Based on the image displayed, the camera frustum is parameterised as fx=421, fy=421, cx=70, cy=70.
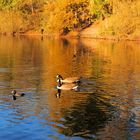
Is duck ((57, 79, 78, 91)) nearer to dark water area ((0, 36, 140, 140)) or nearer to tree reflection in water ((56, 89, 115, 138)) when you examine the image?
dark water area ((0, 36, 140, 140))

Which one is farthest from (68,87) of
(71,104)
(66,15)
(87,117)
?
(66,15)

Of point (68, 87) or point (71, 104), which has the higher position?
point (68, 87)

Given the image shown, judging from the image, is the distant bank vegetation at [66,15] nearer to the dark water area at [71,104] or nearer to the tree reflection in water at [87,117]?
the dark water area at [71,104]

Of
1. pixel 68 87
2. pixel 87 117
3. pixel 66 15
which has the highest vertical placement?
pixel 66 15

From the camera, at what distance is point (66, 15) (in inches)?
4759

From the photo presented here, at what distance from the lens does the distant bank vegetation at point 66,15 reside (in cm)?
10119

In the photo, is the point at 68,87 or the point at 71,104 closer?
the point at 71,104

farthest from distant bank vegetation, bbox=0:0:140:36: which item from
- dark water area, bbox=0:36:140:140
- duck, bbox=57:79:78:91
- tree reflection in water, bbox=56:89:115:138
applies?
tree reflection in water, bbox=56:89:115:138

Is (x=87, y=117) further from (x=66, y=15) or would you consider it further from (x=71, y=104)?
(x=66, y=15)

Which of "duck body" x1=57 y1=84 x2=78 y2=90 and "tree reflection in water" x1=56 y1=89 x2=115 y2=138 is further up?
"duck body" x1=57 y1=84 x2=78 y2=90

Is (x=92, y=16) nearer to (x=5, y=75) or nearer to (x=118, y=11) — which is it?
(x=118, y=11)

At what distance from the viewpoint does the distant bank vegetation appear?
332ft

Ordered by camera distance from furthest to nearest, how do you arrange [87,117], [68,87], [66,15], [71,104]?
[66,15], [68,87], [71,104], [87,117]

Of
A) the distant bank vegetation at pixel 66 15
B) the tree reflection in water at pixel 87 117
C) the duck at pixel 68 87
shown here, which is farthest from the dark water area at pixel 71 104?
the distant bank vegetation at pixel 66 15
